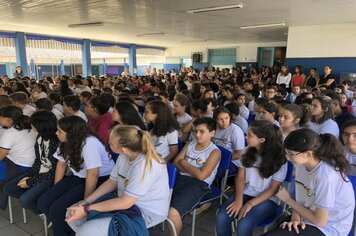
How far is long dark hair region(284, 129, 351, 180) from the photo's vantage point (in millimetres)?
1658

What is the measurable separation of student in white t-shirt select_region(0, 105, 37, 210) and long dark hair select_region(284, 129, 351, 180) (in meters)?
2.42

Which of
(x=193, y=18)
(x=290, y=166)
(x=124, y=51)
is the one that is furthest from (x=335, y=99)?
(x=124, y=51)

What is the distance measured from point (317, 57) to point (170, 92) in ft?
19.1

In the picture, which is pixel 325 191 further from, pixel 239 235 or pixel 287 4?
pixel 287 4

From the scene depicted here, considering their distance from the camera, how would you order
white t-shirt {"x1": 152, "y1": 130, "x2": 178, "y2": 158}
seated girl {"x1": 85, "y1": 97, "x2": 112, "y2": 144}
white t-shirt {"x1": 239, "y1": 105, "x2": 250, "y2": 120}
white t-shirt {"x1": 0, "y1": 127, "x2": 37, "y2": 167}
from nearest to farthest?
white t-shirt {"x1": 0, "y1": 127, "x2": 37, "y2": 167}, white t-shirt {"x1": 152, "y1": 130, "x2": 178, "y2": 158}, seated girl {"x1": 85, "y1": 97, "x2": 112, "y2": 144}, white t-shirt {"x1": 239, "y1": 105, "x2": 250, "y2": 120}

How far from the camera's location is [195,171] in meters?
2.39

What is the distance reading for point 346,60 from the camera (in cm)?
879

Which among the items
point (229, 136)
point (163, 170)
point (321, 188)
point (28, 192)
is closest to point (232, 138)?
point (229, 136)

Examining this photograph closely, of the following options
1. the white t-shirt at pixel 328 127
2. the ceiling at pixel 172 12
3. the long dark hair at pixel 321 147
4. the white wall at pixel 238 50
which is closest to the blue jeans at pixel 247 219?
the long dark hair at pixel 321 147

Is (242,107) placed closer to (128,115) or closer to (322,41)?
→ (128,115)

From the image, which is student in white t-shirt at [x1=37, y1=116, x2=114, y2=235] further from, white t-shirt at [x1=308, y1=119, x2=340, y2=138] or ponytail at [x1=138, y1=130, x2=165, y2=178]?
white t-shirt at [x1=308, y1=119, x2=340, y2=138]

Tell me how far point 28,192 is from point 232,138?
2075 millimetres

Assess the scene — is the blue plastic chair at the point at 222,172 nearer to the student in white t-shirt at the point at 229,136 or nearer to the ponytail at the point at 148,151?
the student in white t-shirt at the point at 229,136

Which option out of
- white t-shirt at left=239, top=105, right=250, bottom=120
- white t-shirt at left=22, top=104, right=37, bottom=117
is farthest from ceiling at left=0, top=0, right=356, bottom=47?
white t-shirt at left=22, top=104, right=37, bottom=117
